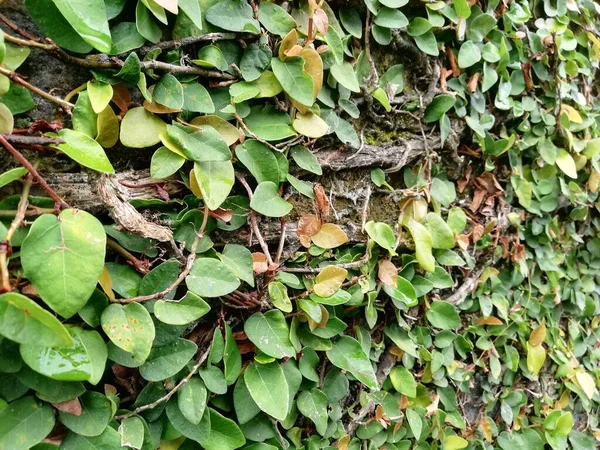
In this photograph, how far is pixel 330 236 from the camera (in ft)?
2.87

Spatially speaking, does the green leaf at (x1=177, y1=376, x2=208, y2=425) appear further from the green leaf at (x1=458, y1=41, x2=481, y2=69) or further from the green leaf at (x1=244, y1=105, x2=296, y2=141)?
the green leaf at (x1=458, y1=41, x2=481, y2=69)

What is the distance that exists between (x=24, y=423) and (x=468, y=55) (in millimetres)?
1163

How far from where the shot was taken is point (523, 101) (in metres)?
1.28

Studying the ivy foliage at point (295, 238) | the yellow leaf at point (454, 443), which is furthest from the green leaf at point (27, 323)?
the yellow leaf at point (454, 443)

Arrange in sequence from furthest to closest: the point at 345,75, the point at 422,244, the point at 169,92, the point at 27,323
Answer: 1. the point at 422,244
2. the point at 345,75
3. the point at 169,92
4. the point at 27,323

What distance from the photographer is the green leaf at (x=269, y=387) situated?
0.73 m

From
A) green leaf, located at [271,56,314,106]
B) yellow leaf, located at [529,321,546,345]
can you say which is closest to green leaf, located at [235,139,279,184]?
green leaf, located at [271,56,314,106]

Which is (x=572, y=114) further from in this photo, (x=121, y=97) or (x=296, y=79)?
(x=121, y=97)

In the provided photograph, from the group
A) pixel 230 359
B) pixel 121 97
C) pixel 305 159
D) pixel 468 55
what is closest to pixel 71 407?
pixel 230 359

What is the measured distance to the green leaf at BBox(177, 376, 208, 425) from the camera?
67cm

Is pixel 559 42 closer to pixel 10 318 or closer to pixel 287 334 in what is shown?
pixel 287 334

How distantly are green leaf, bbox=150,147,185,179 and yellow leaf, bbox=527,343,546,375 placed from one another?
1154mm

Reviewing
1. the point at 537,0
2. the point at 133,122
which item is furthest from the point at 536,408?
the point at 133,122

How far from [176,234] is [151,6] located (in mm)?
340
